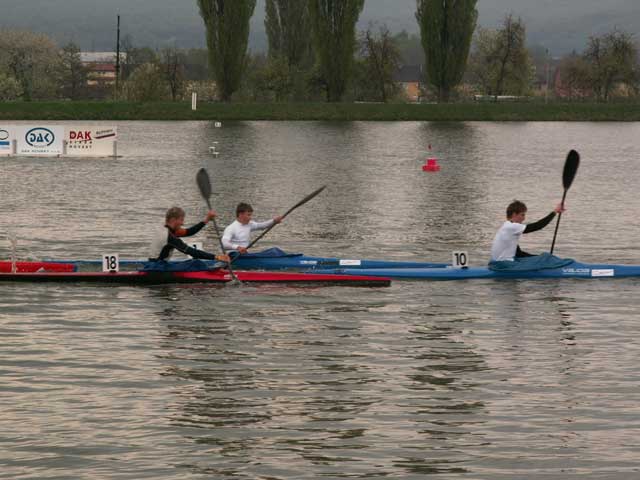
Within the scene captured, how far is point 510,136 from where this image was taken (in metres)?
84.1

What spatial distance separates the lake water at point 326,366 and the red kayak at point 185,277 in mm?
189

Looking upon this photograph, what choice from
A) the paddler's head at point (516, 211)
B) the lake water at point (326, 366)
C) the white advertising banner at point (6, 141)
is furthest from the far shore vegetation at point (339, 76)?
the paddler's head at point (516, 211)

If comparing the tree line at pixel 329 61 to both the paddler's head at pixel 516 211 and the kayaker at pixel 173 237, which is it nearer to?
the kayaker at pixel 173 237

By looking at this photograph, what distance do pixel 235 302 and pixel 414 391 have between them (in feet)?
20.6

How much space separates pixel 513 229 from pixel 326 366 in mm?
6606

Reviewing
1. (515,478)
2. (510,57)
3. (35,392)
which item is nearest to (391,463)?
(515,478)

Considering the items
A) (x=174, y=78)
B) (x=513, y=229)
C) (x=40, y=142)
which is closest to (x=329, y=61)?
(x=174, y=78)

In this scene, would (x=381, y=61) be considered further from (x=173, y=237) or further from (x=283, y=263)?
(x=173, y=237)

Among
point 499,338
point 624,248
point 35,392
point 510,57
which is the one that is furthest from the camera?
point 510,57

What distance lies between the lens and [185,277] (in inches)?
834

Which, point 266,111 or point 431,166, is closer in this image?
point 431,166

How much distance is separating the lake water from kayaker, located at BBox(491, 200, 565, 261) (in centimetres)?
56

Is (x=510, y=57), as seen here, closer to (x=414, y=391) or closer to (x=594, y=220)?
(x=594, y=220)

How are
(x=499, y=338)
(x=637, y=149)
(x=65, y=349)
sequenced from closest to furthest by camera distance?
1. (x=65, y=349)
2. (x=499, y=338)
3. (x=637, y=149)
